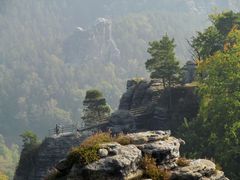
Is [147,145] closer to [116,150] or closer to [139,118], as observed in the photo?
[116,150]

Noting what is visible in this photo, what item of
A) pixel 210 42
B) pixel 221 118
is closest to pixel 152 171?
pixel 221 118

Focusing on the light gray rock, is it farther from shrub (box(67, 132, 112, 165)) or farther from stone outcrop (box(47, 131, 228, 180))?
shrub (box(67, 132, 112, 165))

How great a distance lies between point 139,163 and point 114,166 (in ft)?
5.21

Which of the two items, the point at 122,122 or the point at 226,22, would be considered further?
the point at 226,22

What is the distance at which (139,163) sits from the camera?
2095 centimetres

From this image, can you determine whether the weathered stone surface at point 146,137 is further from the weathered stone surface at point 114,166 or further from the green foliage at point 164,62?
the green foliage at point 164,62

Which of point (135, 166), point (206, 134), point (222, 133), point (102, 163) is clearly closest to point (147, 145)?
point (135, 166)

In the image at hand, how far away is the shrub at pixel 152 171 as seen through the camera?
2052 centimetres

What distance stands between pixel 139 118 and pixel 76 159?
5134cm

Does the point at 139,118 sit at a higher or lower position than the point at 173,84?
lower

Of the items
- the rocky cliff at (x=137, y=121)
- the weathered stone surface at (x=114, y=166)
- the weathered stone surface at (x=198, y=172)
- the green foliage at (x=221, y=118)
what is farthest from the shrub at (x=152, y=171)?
the rocky cliff at (x=137, y=121)

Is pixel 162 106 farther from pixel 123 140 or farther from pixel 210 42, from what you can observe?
pixel 123 140

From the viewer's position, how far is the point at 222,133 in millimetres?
51469

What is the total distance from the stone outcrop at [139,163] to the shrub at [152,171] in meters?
0.20
